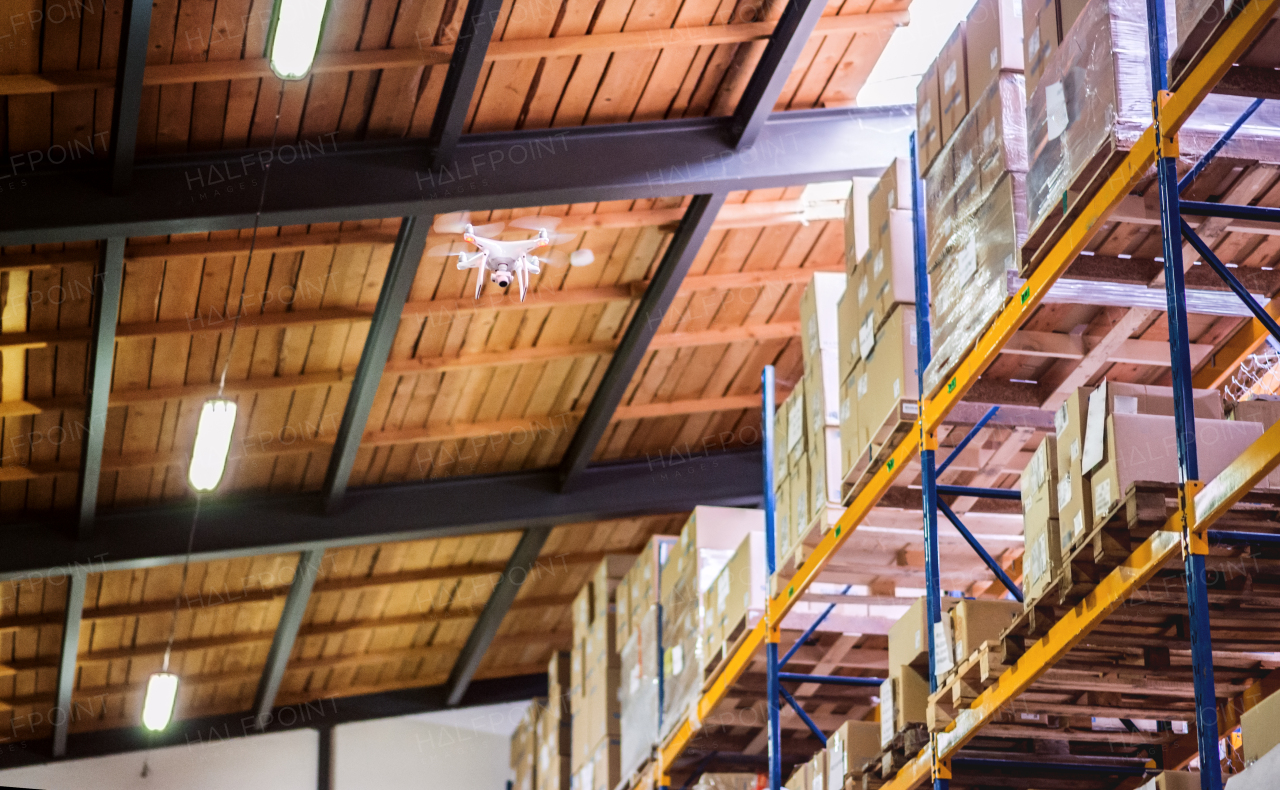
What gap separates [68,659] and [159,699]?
0.89 meters

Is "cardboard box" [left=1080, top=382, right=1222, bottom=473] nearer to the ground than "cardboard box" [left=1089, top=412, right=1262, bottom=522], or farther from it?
farther from it

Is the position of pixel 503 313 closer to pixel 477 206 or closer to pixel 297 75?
pixel 477 206

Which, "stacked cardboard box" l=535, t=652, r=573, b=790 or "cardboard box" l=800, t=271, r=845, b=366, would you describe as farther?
"stacked cardboard box" l=535, t=652, r=573, b=790

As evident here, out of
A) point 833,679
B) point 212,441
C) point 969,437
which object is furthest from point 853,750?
point 212,441

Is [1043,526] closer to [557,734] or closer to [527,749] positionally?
[557,734]

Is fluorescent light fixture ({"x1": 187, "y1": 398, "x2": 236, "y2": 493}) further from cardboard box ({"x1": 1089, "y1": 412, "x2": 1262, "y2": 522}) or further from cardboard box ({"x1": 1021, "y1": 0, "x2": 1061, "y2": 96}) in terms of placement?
cardboard box ({"x1": 1089, "y1": 412, "x2": 1262, "y2": 522})

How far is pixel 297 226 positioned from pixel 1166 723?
595cm

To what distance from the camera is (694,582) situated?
35.4 feet

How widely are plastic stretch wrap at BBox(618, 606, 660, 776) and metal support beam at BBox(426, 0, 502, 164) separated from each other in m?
4.13

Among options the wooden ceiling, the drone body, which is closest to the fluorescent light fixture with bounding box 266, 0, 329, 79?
the wooden ceiling

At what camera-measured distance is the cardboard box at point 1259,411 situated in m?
5.56

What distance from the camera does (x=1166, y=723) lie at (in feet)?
24.3

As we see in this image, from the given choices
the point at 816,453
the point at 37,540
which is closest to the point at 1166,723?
the point at 816,453

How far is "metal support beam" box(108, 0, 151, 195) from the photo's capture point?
7.73 m
